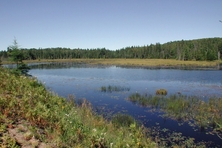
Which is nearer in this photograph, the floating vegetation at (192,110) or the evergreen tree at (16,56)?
the floating vegetation at (192,110)

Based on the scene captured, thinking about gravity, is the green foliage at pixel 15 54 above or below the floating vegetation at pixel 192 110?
above

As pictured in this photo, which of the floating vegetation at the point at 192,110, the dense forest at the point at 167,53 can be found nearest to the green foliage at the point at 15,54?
the floating vegetation at the point at 192,110

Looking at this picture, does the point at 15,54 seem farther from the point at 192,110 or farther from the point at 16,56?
the point at 192,110

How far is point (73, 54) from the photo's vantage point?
17475cm

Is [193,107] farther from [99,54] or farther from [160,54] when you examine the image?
[99,54]

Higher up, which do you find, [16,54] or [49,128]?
[16,54]

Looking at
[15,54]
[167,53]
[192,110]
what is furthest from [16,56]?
[167,53]

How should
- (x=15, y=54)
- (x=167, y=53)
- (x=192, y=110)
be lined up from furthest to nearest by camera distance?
A: (x=167, y=53)
(x=15, y=54)
(x=192, y=110)

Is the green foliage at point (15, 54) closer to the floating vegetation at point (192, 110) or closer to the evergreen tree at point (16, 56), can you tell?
the evergreen tree at point (16, 56)

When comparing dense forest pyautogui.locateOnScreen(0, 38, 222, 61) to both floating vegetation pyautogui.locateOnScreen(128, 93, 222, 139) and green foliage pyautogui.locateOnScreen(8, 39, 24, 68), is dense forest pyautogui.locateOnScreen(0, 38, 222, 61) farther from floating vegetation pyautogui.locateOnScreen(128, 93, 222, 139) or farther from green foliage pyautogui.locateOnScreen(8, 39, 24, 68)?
floating vegetation pyautogui.locateOnScreen(128, 93, 222, 139)

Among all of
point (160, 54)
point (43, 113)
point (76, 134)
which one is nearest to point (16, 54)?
point (43, 113)

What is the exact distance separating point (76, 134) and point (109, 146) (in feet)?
3.65

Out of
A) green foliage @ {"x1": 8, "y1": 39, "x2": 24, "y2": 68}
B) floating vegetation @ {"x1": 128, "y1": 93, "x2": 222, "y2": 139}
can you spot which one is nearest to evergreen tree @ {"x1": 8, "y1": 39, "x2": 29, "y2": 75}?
green foliage @ {"x1": 8, "y1": 39, "x2": 24, "y2": 68}

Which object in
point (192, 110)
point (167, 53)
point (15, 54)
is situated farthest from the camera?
point (167, 53)
